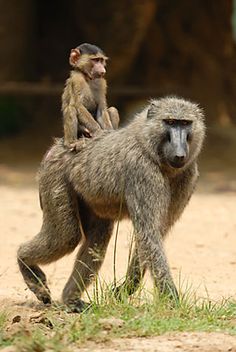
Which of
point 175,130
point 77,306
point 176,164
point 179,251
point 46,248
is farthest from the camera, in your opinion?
point 179,251

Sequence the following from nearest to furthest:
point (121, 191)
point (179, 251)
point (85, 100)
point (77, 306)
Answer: point (121, 191)
point (77, 306)
point (85, 100)
point (179, 251)

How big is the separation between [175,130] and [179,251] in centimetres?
273

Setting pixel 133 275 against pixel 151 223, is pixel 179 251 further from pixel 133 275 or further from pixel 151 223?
pixel 151 223

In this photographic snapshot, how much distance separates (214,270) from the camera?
7.49 m

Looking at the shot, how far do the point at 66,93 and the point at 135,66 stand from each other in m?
9.25

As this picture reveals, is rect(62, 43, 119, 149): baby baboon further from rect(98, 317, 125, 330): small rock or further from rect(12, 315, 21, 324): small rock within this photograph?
rect(98, 317, 125, 330): small rock

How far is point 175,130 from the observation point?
226 inches

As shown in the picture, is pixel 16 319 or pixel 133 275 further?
pixel 133 275

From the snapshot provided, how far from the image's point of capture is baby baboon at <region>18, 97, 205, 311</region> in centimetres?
570

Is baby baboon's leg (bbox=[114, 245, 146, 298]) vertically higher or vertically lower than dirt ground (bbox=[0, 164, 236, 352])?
higher


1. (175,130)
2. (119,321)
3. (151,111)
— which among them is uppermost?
(151,111)

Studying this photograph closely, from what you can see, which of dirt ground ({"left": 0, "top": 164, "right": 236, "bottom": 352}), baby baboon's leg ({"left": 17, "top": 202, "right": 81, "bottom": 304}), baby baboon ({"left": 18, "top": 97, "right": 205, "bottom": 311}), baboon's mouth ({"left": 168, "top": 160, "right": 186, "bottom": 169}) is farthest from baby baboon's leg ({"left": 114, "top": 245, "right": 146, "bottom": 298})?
baboon's mouth ({"left": 168, "top": 160, "right": 186, "bottom": 169})

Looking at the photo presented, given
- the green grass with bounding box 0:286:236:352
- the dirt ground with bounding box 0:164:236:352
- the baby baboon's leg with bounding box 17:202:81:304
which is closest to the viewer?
the green grass with bounding box 0:286:236:352

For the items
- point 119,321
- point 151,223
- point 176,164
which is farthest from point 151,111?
point 119,321
